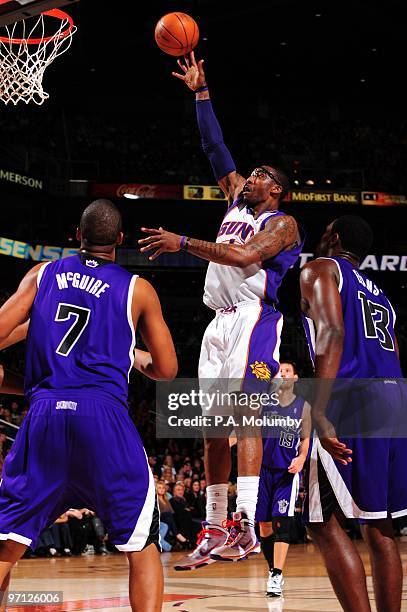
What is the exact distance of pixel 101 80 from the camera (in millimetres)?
25578

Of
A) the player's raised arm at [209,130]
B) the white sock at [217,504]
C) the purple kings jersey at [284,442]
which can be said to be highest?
the player's raised arm at [209,130]

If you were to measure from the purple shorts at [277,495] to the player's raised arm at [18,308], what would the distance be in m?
4.87

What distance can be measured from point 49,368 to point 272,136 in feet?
77.9

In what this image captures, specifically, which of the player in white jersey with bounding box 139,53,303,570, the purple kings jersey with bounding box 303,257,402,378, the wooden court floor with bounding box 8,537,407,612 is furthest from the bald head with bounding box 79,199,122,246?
the wooden court floor with bounding box 8,537,407,612

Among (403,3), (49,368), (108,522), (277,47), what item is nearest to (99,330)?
(49,368)

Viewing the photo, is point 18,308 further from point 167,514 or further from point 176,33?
point 167,514

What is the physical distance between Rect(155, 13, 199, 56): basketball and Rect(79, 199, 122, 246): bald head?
2031mm

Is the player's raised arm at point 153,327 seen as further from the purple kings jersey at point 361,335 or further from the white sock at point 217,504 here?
the white sock at point 217,504

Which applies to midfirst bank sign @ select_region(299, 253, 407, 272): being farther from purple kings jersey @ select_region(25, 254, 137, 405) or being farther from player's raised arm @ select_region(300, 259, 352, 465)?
purple kings jersey @ select_region(25, 254, 137, 405)

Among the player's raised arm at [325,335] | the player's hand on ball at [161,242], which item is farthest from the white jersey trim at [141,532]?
the player's hand on ball at [161,242]

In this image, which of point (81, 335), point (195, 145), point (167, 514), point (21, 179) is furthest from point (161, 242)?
point (195, 145)

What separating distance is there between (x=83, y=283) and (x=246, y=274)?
162 centimetres

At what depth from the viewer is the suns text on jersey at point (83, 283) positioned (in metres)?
3.89

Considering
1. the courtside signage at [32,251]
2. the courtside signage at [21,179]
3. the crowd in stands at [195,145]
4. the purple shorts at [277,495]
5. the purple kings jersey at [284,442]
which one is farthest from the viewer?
the crowd in stands at [195,145]
